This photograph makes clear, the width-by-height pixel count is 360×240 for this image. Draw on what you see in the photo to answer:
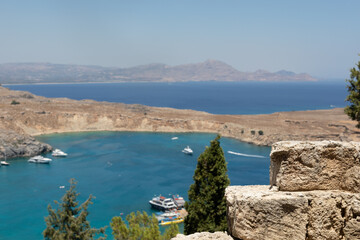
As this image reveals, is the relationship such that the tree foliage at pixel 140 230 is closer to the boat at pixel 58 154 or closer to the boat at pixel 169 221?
the boat at pixel 169 221

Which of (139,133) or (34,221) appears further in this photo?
(139,133)

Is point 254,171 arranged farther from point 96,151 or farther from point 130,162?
point 96,151

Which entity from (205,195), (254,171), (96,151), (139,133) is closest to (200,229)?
(205,195)

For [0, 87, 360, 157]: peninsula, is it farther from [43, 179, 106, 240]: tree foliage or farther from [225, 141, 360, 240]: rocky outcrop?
[225, 141, 360, 240]: rocky outcrop

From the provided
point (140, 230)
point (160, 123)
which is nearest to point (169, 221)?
point (140, 230)

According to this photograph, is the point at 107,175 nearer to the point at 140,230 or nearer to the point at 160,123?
the point at 140,230
